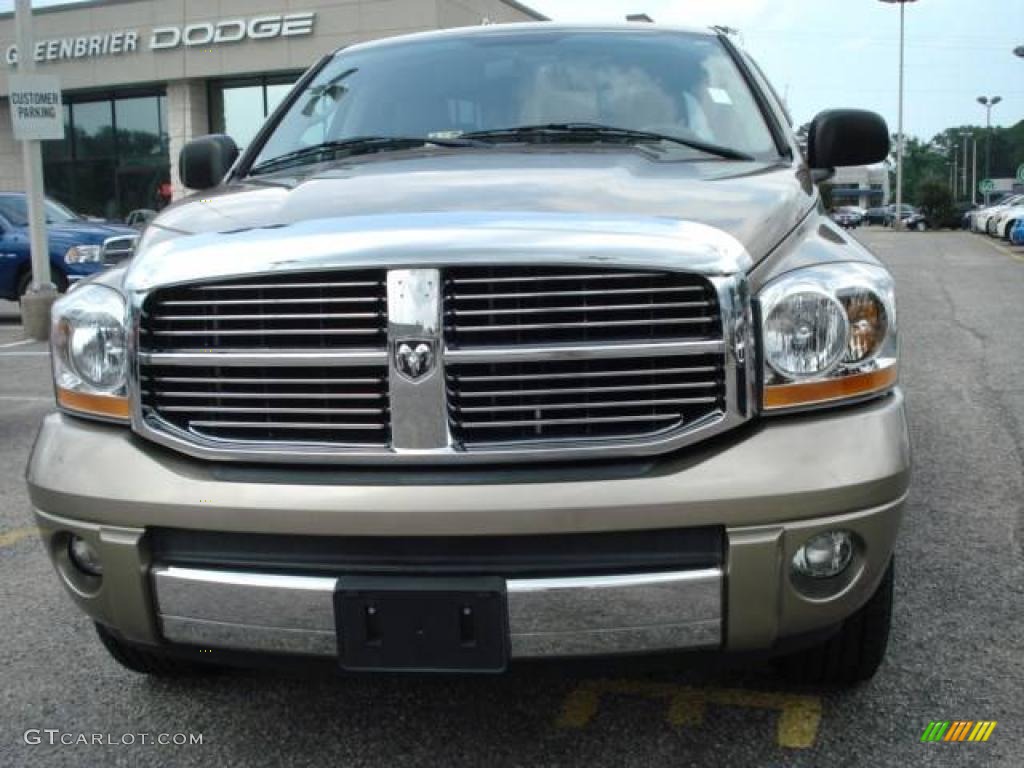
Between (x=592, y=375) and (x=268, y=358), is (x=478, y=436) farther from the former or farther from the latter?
(x=268, y=358)

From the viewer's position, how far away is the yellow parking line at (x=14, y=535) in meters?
4.29

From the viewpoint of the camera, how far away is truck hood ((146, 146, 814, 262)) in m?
2.34

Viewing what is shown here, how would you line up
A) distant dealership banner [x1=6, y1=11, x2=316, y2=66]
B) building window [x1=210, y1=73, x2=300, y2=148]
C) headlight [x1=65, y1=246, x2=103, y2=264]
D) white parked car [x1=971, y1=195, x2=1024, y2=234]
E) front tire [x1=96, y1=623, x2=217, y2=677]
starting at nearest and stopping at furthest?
front tire [x1=96, y1=623, x2=217, y2=677]
headlight [x1=65, y1=246, x2=103, y2=264]
distant dealership banner [x1=6, y1=11, x2=316, y2=66]
building window [x1=210, y1=73, x2=300, y2=148]
white parked car [x1=971, y1=195, x2=1024, y2=234]

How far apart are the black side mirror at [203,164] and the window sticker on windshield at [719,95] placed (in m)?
1.71

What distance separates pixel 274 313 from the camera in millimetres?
2221

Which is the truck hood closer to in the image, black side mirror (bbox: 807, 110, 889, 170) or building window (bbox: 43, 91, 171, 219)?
black side mirror (bbox: 807, 110, 889, 170)

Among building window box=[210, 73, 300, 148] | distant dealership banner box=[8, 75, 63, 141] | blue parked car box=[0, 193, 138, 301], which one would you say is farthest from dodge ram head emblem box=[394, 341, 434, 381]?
building window box=[210, 73, 300, 148]

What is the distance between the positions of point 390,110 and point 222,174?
670mm

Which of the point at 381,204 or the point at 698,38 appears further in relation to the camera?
the point at 698,38

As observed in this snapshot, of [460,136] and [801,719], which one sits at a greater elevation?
[460,136]

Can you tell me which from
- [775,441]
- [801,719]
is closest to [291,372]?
[775,441]

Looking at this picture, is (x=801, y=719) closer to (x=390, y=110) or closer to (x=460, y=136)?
(x=460, y=136)

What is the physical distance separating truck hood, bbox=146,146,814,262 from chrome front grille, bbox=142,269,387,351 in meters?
0.20

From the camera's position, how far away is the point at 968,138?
119562 mm
